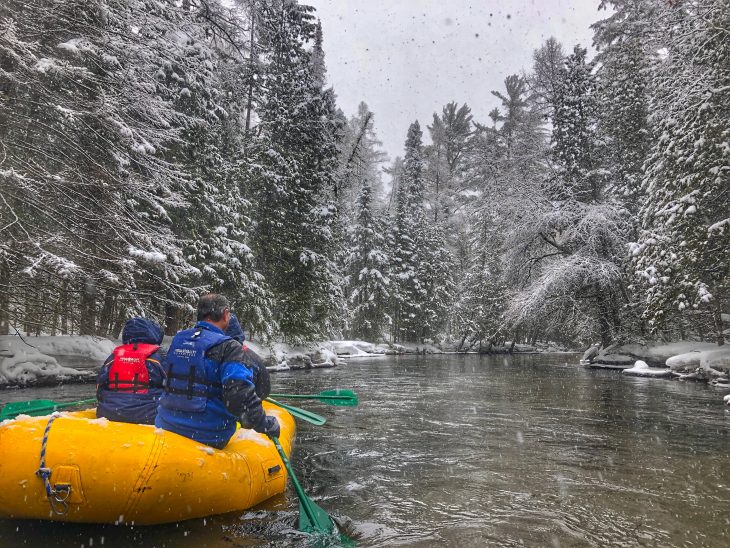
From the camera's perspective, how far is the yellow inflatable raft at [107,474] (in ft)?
11.1

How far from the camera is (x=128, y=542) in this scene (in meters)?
3.39

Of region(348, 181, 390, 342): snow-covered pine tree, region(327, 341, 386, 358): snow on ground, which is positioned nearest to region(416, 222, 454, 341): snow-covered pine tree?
region(348, 181, 390, 342): snow-covered pine tree

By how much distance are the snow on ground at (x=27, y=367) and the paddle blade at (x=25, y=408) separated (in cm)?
680

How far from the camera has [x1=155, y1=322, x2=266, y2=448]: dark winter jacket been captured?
381 centimetres

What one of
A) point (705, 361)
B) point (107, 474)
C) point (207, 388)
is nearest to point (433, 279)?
point (705, 361)

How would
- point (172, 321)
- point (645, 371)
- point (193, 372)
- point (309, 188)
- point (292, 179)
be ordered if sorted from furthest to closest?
point (309, 188) → point (292, 179) → point (172, 321) → point (645, 371) → point (193, 372)

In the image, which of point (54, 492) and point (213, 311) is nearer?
point (54, 492)

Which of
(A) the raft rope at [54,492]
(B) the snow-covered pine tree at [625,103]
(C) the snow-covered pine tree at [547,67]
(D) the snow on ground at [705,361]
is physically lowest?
(A) the raft rope at [54,492]

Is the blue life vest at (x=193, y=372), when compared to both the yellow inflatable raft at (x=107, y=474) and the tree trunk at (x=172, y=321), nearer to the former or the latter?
the yellow inflatable raft at (x=107, y=474)

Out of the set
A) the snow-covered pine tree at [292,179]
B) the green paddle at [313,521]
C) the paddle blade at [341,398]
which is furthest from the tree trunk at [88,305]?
the snow-covered pine tree at [292,179]

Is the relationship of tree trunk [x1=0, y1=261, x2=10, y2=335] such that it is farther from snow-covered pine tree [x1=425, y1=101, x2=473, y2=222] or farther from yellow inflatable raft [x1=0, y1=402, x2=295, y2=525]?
snow-covered pine tree [x1=425, y1=101, x2=473, y2=222]

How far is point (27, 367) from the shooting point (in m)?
10.8

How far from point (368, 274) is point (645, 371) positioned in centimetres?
1928

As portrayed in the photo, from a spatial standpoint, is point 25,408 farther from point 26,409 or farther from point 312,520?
point 312,520
